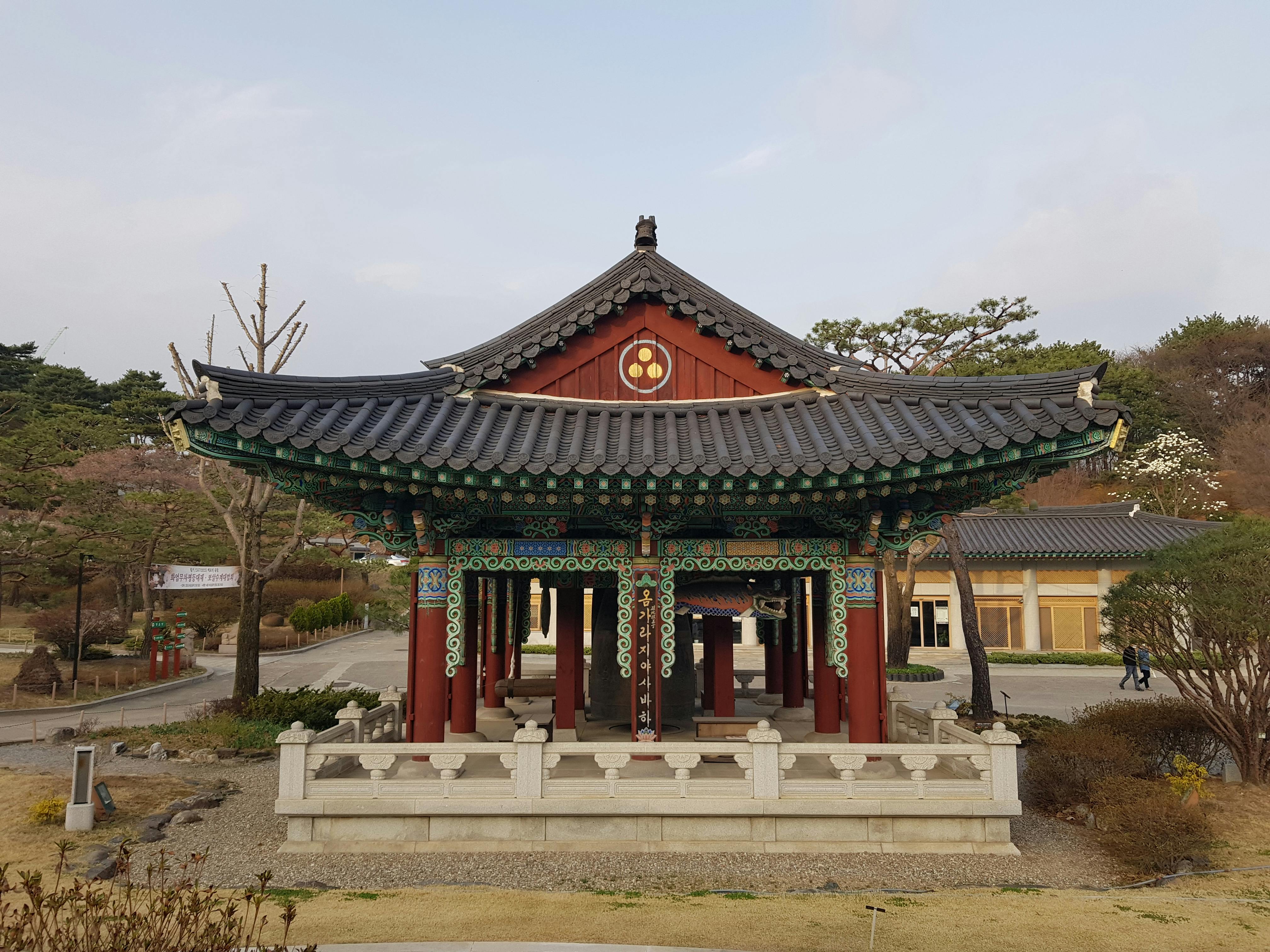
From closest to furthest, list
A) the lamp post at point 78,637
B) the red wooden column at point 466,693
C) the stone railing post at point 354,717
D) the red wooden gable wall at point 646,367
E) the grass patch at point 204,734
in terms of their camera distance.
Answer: the stone railing post at point 354,717, the red wooden column at point 466,693, the red wooden gable wall at point 646,367, the grass patch at point 204,734, the lamp post at point 78,637

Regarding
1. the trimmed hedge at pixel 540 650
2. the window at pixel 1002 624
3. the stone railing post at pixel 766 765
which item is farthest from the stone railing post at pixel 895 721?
the trimmed hedge at pixel 540 650

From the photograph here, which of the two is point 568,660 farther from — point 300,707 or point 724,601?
point 300,707

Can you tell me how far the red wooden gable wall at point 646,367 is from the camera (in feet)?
43.7

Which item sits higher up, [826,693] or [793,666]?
[793,666]

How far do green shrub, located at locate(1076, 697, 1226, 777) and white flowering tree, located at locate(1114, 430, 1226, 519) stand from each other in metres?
42.7

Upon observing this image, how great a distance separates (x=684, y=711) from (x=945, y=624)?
107ft

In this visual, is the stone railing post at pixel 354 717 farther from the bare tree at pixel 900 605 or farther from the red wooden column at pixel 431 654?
the bare tree at pixel 900 605

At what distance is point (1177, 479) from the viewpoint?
51.7 m

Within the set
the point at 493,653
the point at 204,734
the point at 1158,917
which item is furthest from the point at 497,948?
the point at 204,734

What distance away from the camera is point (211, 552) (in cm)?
3828

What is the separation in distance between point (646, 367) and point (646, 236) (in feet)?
7.63

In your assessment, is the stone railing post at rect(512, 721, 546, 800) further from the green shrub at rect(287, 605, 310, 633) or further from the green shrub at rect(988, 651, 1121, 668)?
the green shrub at rect(287, 605, 310, 633)

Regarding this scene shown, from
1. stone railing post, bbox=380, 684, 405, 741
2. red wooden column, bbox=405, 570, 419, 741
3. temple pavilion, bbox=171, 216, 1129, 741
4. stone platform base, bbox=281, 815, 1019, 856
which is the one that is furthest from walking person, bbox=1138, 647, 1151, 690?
red wooden column, bbox=405, 570, 419, 741

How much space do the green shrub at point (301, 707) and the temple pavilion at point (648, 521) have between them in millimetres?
5260
